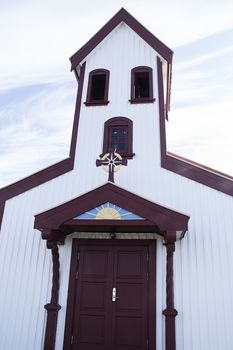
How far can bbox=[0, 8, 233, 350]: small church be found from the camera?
862 centimetres

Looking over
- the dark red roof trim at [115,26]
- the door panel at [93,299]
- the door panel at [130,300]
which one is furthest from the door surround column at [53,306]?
the dark red roof trim at [115,26]

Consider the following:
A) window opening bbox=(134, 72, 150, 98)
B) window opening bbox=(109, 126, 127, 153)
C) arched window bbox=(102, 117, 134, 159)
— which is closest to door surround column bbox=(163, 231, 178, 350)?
arched window bbox=(102, 117, 134, 159)

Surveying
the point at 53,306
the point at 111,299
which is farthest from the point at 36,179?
the point at 111,299

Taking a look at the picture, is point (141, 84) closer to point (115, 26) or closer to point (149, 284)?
point (115, 26)

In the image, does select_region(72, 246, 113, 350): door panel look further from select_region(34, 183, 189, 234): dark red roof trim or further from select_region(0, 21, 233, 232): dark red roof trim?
select_region(0, 21, 233, 232): dark red roof trim

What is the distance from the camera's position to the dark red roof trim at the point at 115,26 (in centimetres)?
1304

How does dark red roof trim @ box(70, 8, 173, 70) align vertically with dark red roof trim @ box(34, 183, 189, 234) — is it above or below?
above

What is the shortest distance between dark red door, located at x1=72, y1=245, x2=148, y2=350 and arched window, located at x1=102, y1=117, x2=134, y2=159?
11.0 ft

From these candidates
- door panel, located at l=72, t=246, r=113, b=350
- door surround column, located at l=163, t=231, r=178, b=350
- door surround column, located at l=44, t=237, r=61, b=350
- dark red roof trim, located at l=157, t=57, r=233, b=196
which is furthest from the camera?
dark red roof trim, located at l=157, t=57, r=233, b=196

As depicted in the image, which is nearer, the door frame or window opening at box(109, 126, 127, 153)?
the door frame

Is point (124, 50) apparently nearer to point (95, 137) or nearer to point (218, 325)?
point (95, 137)

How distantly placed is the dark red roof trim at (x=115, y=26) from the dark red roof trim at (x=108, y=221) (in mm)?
6535

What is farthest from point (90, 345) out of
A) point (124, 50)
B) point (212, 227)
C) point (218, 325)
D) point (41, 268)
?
point (124, 50)

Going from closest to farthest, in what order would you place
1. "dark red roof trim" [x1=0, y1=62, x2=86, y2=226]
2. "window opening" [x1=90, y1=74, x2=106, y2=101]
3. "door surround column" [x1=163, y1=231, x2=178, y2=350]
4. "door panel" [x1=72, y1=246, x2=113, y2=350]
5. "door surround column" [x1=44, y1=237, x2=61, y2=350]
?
"door surround column" [x1=163, y1=231, x2=178, y2=350] → "door surround column" [x1=44, y1=237, x2=61, y2=350] → "door panel" [x1=72, y1=246, x2=113, y2=350] → "dark red roof trim" [x1=0, y1=62, x2=86, y2=226] → "window opening" [x1=90, y1=74, x2=106, y2=101]
